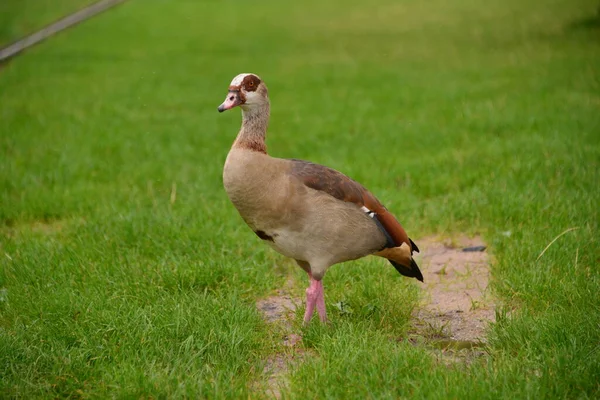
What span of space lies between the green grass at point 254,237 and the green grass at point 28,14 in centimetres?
291

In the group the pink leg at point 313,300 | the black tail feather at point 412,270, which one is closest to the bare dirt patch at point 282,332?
the pink leg at point 313,300

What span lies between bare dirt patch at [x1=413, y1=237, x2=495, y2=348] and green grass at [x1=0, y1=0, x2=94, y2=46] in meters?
13.3

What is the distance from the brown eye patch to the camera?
436cm

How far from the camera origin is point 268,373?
4027mm

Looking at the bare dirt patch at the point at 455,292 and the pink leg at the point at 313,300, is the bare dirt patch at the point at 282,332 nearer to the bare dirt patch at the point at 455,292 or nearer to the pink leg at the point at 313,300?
the pink leg at the point at 313,300

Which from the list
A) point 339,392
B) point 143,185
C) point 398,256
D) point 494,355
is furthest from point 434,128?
point 339,392

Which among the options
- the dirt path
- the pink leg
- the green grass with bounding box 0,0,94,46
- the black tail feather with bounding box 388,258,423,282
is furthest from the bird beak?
the green grass with bounding box 0,0,94,46

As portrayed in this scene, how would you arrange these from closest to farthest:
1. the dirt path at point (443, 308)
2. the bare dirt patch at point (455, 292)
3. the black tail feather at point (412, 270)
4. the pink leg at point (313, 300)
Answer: the dirt path at point (443, 308), the pink leg at point (313, 300), the bare dirt patch at point (455, 292), the black tail feather at point (412, 270)

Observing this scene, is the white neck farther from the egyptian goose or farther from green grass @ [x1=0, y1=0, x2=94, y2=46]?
green grass @ [x1=0, y1=0, x2=94, y2=46]

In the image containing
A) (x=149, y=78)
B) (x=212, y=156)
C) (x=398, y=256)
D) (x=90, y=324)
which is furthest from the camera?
(x=149, y=78)

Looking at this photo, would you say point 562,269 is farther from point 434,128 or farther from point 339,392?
point 434,128

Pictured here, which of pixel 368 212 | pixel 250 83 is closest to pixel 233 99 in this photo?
pixel 250 83

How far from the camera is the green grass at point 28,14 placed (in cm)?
1748

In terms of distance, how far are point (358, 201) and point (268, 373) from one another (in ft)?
3.93
